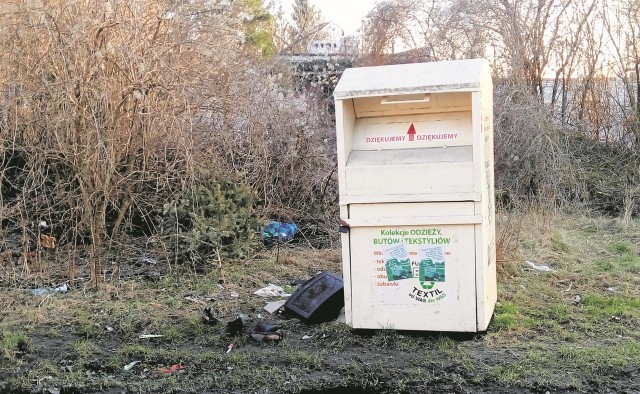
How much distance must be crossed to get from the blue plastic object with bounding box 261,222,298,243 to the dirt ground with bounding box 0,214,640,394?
148 centimetres

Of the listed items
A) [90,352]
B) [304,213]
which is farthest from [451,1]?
[90,352]

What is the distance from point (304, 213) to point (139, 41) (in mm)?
3450

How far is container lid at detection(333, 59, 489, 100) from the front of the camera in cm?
438

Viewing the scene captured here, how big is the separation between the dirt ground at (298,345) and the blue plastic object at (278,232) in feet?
4.87

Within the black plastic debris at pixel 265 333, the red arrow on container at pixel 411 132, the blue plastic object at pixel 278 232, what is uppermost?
the red arrow on container at pixel 411 132

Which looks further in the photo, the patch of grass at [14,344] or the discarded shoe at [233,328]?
the discarded shoe at [233,328]

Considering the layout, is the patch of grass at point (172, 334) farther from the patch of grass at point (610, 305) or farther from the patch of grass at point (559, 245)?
the patch of grass at point (559, 245)

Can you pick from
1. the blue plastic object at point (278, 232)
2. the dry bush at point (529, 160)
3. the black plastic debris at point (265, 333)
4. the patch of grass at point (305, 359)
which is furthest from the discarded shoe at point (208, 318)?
the dry bush at point (529, 160)

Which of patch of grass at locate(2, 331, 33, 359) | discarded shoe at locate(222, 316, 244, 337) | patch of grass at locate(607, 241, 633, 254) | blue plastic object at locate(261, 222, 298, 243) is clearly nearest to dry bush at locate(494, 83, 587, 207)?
patch of grass at locate(607, 241, 633, 254)

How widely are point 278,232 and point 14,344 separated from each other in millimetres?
3875

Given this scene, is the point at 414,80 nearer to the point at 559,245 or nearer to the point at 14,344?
the point at 14,344

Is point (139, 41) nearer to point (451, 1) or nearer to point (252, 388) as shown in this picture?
point (252, 388)

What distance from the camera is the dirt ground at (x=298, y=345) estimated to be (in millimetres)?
4137

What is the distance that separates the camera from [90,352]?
4828 millimetres
